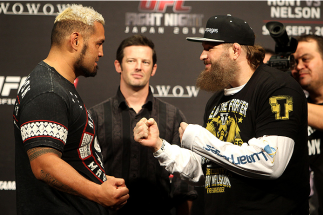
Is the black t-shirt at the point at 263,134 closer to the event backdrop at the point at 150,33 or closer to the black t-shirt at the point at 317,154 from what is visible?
the black t-shirt at the point at 317,154

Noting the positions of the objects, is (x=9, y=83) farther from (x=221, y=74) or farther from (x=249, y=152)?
(x=249, y=152)

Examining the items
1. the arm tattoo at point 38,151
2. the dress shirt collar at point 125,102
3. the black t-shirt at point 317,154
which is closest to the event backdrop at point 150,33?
the dress shirt collar at point 125,102

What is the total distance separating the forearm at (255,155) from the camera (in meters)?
1.37

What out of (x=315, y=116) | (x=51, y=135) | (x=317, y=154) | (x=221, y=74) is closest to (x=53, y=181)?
(x=51, y=135)

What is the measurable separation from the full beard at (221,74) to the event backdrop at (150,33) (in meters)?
1.02

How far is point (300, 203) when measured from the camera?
4.90 feet

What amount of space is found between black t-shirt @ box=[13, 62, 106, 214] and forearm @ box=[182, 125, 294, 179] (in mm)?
564

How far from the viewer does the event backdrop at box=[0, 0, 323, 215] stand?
9.18ft

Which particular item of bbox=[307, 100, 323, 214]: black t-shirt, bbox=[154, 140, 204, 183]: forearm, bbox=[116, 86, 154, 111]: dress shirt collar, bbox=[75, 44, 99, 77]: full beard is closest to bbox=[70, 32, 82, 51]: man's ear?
bbox=[75, 44, 99, 77]: full beard

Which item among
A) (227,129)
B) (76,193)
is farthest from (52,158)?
(227,129)

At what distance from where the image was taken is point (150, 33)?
2.86 m

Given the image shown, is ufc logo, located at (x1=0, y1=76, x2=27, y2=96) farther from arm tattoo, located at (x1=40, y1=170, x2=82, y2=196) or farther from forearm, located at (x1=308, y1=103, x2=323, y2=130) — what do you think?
forearm, located at (x1=308, y1=103, x2=323, y2=130)

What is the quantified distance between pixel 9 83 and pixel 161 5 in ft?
4.99

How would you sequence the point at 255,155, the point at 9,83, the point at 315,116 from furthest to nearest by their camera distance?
the point at 9,83 → the point at 315,116 → the point at 255,155
